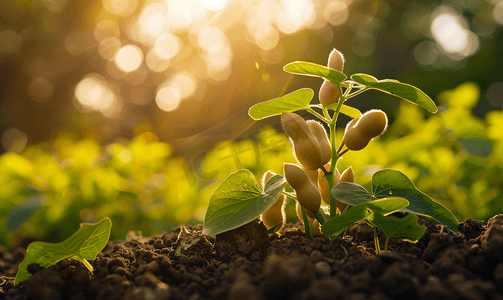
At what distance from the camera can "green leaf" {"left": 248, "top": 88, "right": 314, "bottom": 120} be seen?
950 millimetres

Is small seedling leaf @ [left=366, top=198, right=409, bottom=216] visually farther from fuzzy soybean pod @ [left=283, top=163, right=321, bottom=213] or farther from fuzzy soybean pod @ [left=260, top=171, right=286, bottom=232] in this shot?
fuzzy soybean pod @ [left=260, top=171, right=286, bottom=232]

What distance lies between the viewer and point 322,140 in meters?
1.00

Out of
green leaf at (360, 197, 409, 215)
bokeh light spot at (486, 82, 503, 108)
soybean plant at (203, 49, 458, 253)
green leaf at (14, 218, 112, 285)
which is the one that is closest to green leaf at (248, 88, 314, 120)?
soybean plant at (203, 49, 458, 253)

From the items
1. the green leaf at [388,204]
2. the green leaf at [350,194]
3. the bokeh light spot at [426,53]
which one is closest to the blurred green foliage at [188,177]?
the green leaf at [350,194]

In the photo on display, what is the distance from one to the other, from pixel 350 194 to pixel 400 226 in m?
0.14

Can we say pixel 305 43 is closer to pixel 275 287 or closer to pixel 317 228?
pixel 317 228

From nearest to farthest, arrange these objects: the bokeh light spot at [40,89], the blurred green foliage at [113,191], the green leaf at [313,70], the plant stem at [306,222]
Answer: the green leaf at [313,70]
the plant stem at [306,222]
the blurred green foliage at [113,191]
the bokeh light spot at [40,89]

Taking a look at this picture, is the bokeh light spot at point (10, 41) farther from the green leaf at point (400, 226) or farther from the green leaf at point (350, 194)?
the green leaf at point (400, 226)

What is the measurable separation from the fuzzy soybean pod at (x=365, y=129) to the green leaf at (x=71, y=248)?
27.9 inches

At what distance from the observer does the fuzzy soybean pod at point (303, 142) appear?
36.6 inches

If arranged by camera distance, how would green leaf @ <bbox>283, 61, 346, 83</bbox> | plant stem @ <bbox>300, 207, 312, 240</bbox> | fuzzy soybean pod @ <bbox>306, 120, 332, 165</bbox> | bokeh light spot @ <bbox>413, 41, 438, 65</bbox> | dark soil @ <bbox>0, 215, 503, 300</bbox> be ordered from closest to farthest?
1. dark soil @ <bbox>0, 215, 503, 300</bbox>
2. green leaf @ <bbox>283, 61, 346, 83</bbox>
3. fuzzy soybean pod @ <bbox>306, 120, 332, 165</bbox>
4. plant stem @ <bbox>300, 207, 312, 240</bbox>
5. bokeh light spot @ <bbox>413, 41, 438, 65</bbox>

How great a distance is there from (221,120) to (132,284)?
19.0 ft

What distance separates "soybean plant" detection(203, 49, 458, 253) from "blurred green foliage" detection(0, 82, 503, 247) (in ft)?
1.94

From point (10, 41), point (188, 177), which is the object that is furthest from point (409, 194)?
point (10, 41)
